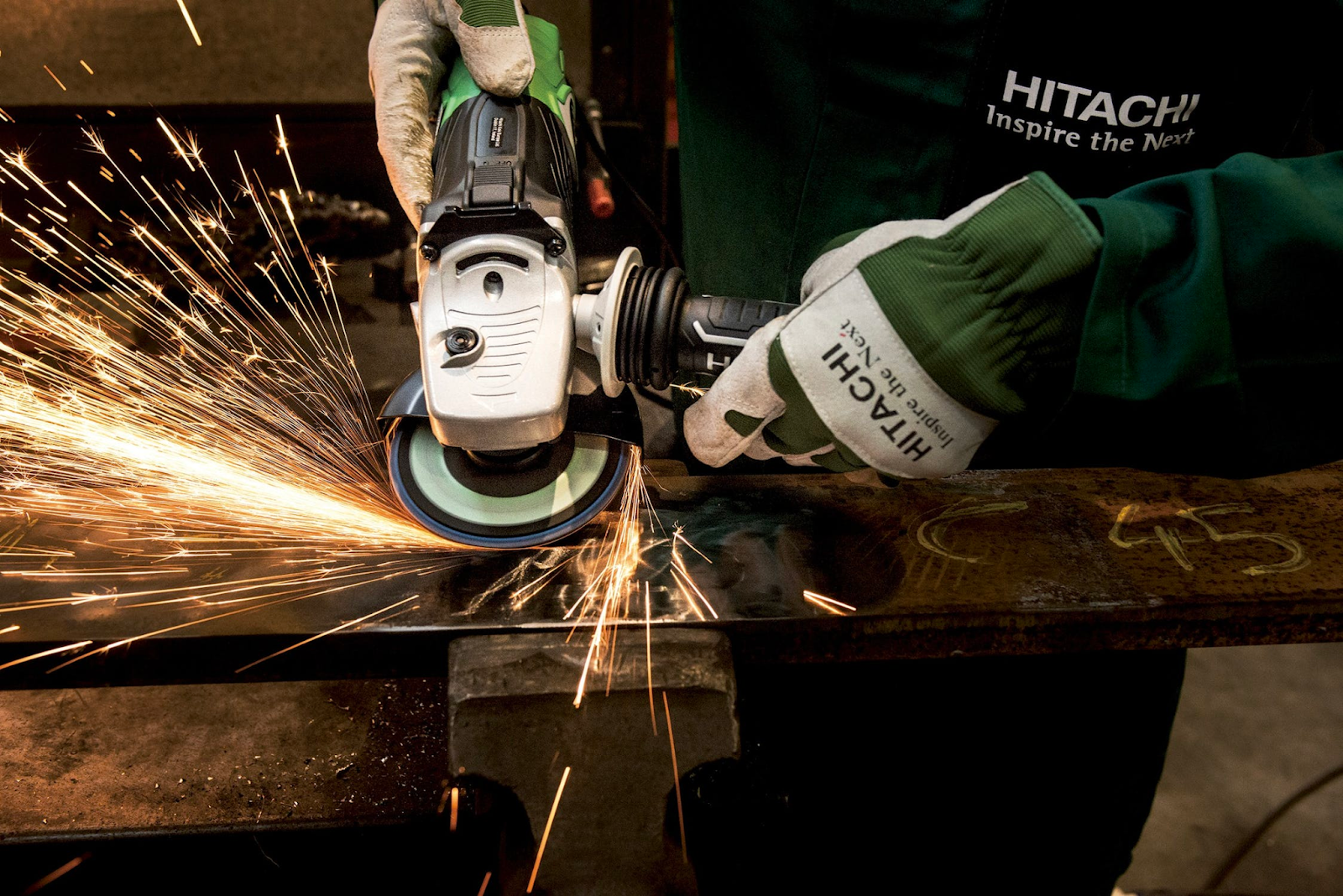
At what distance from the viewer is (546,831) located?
120cm

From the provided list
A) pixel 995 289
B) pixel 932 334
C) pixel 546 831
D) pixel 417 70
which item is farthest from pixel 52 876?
pixel 995 289

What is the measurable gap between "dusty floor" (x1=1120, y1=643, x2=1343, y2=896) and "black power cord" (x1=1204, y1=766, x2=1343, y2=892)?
22mm

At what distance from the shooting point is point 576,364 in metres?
1.36

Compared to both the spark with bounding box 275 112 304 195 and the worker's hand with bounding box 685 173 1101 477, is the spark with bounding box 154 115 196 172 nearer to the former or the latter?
the spark with bounding box 275 112 304 195

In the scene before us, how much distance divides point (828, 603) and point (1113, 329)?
0.58 m

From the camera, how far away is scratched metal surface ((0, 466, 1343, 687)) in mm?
1218

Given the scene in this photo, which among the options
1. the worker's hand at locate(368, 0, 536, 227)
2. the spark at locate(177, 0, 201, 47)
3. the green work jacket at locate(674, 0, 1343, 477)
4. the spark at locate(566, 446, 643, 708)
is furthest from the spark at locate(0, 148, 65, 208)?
the spark at locate(566, 446, 643, 708)

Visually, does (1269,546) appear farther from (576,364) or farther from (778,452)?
(576,364)

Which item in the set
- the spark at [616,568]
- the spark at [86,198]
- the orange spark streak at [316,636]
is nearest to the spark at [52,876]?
the orange spark streak at [316,636]

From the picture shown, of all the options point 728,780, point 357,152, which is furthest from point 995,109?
point 357,152

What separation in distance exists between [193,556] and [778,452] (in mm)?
1038

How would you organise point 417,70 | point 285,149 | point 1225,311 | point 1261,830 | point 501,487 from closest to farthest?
point 1225,311 → point 501,487 → point 417,70 → point 285,149 → point 1261,830

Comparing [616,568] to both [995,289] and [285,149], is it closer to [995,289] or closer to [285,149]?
[995,289]

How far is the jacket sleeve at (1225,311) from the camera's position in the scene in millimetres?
1034
